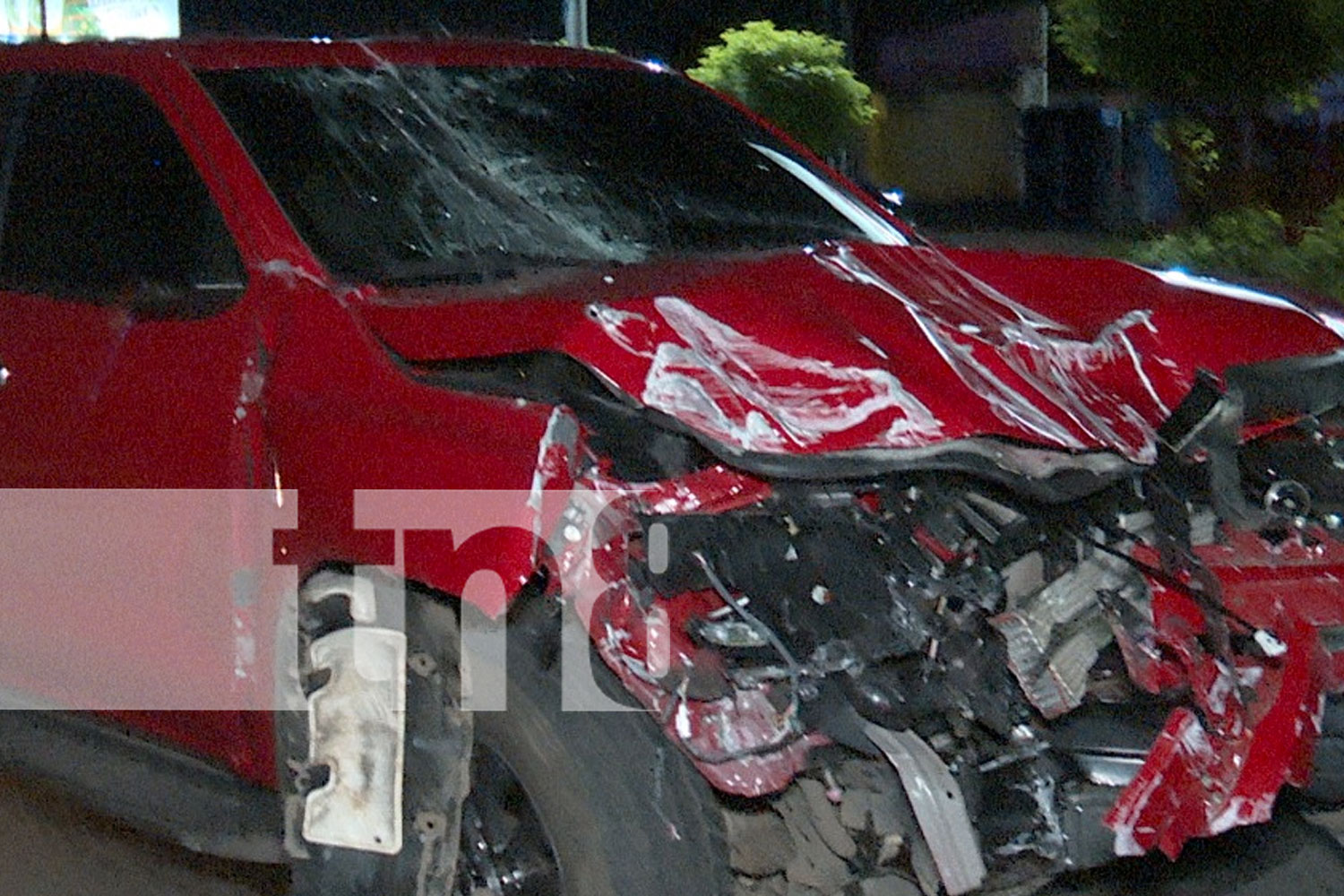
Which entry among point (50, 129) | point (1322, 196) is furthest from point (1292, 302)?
point (1322, 196)

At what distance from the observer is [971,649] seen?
10.5 ft

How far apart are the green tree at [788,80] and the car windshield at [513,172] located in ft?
40.5

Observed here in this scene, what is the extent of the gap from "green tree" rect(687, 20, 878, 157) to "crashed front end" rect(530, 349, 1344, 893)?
1400 cm

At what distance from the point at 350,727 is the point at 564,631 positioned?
545 mm

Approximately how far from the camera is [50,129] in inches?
176

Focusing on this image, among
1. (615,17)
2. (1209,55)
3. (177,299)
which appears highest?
(177,299)

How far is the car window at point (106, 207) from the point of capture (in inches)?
154

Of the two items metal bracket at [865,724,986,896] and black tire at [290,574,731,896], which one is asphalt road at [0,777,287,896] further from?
metal bracket at [865,724,986,896]

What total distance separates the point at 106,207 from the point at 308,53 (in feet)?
2.00

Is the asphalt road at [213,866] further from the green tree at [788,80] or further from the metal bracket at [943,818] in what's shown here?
the green tree at [788,80]

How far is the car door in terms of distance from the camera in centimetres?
369

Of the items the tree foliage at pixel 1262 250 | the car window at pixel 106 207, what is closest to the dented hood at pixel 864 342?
the car window at pixel 106 207

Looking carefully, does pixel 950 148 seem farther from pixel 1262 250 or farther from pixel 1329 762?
pixel 1329 762

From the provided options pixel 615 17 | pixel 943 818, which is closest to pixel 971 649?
pixel 943 818
